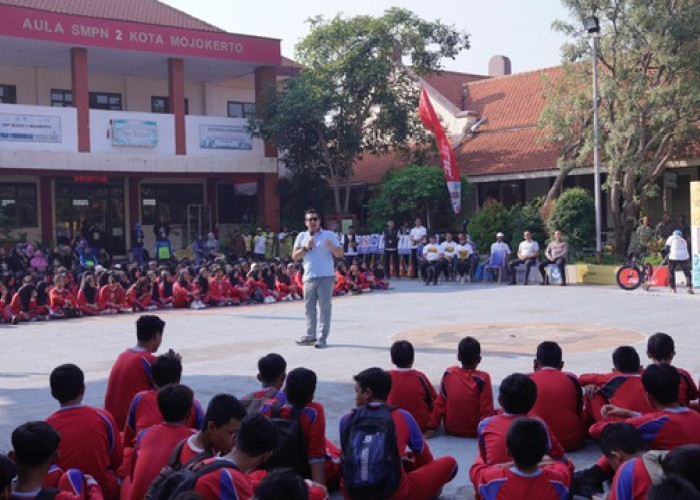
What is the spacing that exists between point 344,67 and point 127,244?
33.4 ft

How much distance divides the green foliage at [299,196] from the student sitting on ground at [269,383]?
2446cm

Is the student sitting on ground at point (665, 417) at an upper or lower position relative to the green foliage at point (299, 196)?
lower

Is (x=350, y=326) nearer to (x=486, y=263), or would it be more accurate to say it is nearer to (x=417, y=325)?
(x=417, y=325)

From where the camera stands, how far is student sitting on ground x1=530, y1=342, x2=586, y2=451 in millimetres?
6375

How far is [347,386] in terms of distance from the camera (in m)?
9.20

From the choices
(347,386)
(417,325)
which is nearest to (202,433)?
(347,386)

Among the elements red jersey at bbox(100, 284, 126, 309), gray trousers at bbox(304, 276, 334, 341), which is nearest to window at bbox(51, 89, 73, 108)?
red jersey at bbox(100, 284, 126, 309)

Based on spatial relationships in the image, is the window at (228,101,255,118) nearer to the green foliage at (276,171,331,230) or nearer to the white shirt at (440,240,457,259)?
the green foliage at (276,171,331,230)

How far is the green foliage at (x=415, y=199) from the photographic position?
27297 mm

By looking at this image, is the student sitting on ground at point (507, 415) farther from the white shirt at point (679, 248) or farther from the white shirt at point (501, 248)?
the white shirt at point (501, 248)

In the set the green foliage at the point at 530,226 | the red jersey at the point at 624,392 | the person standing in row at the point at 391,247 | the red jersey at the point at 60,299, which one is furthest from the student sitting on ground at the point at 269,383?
the person standing in row at the point at 391,247

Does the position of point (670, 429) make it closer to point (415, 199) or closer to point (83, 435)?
point (83, 435)

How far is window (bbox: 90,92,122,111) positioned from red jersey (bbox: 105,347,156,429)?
24.9 meters

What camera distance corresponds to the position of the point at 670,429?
16.6 ft
